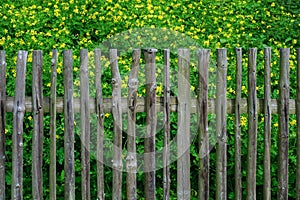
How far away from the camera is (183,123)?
393 cm

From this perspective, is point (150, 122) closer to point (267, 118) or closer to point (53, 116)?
point (53, 116)

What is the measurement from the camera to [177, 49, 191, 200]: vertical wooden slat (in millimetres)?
3877

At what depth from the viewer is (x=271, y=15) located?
7406mm

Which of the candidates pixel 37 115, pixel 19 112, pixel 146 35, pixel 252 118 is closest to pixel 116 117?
pixel 37 115

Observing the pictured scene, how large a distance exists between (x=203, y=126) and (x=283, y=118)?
611mm

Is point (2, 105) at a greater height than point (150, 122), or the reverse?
point (2, 105)

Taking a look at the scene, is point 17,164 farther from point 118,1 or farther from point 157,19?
point 118,1

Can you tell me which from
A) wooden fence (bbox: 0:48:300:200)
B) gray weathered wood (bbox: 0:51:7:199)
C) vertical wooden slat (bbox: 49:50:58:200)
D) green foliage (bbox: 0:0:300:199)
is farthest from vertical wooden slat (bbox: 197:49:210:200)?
gray weathered wood (bbox: 0:51:7:199)

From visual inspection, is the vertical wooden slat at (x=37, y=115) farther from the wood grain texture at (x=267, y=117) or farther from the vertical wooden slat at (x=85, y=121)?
the wood grain texture at (x=267, y=117)

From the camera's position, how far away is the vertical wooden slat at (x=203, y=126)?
3.90 m

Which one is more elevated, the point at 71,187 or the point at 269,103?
the point at 269,103

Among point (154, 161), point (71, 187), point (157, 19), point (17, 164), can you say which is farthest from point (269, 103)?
point (157, 19)

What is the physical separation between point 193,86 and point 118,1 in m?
2.56

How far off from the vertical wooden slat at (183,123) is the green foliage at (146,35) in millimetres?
495
